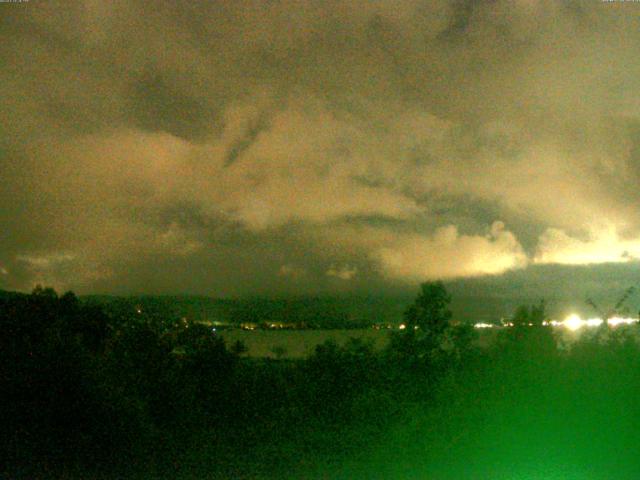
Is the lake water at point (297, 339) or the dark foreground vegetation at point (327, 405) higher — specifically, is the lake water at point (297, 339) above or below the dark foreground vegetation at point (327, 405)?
above

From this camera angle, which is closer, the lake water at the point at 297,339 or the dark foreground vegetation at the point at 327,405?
the dark foreground vegetation at the point at 327,405

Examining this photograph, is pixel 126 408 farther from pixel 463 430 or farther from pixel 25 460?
pixel 463 430

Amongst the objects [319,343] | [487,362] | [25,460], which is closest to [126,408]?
[25,460]

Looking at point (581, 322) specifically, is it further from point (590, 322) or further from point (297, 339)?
point (297, 339)

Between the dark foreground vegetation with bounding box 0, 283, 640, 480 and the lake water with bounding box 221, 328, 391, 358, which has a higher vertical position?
the lake water with bounding box 221, 328, 391, 358

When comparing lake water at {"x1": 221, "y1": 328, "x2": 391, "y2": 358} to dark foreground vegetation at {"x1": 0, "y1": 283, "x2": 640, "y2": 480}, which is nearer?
dark foreground vegetation at {"x1": 0, "y1": 283, "x2": 640, "y2": 480}

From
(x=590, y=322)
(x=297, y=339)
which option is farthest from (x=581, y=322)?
(x=297, y=339)

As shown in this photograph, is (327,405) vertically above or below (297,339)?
below

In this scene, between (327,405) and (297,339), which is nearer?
(327,405)
